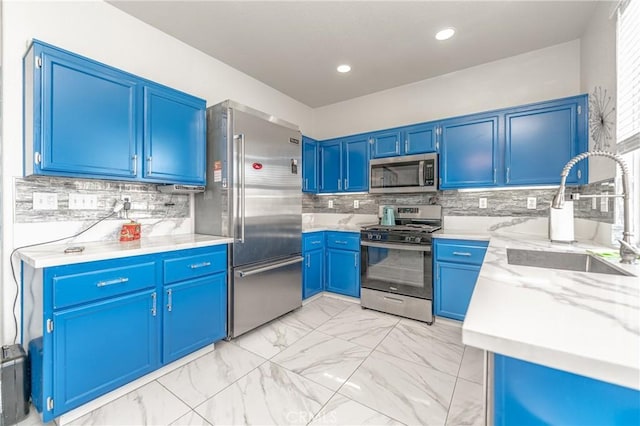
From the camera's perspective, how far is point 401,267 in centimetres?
295

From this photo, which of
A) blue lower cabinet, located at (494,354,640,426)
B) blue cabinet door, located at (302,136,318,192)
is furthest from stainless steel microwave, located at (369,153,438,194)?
blue lower cabinet, located at (494,354,640,426)

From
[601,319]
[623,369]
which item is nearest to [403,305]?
[601,319]

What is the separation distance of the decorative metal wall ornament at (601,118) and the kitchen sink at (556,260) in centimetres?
96

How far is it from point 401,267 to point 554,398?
2.43 metres

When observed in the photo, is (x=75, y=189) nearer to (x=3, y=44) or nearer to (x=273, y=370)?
(x=3, y=44)

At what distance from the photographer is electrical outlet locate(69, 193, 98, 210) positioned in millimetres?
1931

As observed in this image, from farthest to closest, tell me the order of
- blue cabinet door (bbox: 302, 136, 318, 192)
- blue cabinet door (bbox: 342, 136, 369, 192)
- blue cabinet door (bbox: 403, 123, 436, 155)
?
1. blue cabinet door (bbox: 302, 136, 318, 192)
2. blue cabinet door (bbox: 342, 136, 369, 192)
3. blue cabinet door (bbox: 403, 123, 436, 155)

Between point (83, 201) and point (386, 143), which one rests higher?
point (386, 143)

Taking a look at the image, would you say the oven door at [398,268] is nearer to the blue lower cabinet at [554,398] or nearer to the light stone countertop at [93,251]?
the light stone countertop at [93,251]

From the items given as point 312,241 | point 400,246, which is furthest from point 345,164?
point 400,246

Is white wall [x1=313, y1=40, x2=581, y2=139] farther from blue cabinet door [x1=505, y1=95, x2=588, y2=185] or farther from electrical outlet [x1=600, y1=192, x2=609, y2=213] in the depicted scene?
electrical outlet [x1=600, y1=192, x2=609, y2=213]

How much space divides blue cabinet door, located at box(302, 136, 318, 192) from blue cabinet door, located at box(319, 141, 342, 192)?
9cm

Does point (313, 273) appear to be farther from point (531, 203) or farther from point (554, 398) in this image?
point (554, 398)

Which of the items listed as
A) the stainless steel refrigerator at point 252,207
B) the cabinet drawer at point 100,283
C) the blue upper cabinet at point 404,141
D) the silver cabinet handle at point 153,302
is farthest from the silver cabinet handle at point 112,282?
the blue upper cabinet at point 404,141
